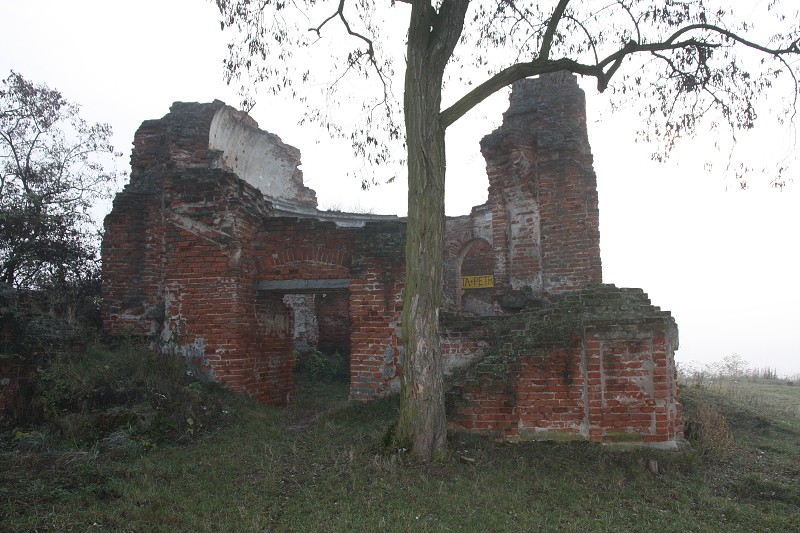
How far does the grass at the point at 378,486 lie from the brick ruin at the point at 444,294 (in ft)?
1.90

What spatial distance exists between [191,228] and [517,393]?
230 inches

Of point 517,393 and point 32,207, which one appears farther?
point 32,207

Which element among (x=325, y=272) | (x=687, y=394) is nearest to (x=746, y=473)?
(x=687, y=394)

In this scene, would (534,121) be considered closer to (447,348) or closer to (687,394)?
(447,348)

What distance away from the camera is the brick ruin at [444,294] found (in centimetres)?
622

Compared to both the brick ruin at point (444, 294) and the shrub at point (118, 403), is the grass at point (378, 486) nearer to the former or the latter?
the shrub at point (118, 403)

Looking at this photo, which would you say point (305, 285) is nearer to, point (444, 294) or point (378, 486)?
point (444, 294)

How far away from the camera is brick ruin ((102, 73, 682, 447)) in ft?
20.4

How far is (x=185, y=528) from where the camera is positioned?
402cm

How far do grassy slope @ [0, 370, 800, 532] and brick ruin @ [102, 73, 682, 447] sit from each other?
590 millimetres

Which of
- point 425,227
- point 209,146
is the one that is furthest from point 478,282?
point 425,227

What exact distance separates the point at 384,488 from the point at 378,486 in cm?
7

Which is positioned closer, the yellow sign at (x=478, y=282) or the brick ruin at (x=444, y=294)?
the brick ruin at (x=444, y=294)

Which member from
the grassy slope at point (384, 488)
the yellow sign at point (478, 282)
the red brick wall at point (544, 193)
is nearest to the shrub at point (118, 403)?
the grassy slope at point (384, 488)
